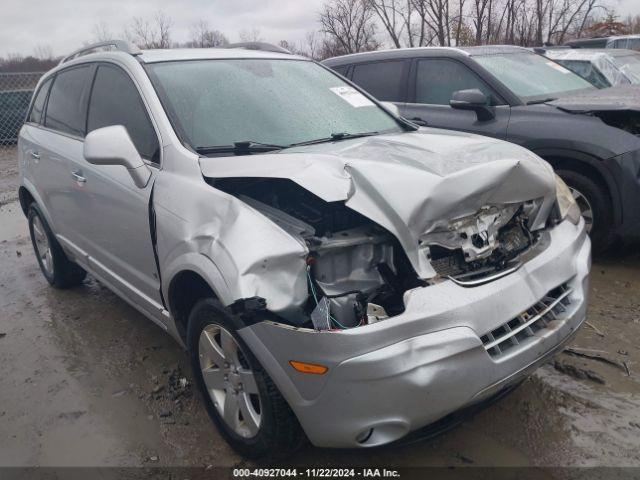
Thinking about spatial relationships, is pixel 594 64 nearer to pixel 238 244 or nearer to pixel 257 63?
pixel 257 63

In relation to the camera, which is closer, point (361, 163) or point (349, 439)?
point (349, 439)

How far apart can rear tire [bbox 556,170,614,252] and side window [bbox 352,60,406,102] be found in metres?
2.03

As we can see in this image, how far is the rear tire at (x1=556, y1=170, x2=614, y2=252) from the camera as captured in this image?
418cm

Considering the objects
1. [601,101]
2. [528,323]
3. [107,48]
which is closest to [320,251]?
[528,323]

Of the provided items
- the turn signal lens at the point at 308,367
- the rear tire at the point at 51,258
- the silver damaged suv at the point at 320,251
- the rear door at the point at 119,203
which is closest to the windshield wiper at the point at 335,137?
the silver damaged suv at the point at 320,251

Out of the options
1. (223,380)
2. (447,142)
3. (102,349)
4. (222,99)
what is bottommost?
(102,349)

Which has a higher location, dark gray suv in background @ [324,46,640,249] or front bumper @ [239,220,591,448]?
dark gray suv in background @ [324,46,640,249]

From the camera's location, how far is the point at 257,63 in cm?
346

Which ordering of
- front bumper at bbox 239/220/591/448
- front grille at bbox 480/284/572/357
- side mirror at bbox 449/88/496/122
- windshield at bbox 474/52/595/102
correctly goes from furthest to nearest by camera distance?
windshield at bbox 474/52/595/102 < side mirror at bbox 449/88/496/122 < front grille at bbox 480/284/572/357 < front bumper at bbox 239/220/591/448

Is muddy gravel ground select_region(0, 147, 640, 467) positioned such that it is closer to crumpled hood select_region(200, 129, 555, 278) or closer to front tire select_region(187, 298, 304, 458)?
front tire select_region(187, 298, 304, 458)

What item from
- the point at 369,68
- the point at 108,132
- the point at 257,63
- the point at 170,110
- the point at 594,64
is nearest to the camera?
the point at 108,132

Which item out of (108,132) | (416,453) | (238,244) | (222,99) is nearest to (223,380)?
(238,244)

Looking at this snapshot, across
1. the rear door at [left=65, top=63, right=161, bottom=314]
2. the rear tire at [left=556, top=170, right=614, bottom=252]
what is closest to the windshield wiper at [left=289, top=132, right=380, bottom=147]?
the rear door at [left=65, top=63, right=161, bottom=314]

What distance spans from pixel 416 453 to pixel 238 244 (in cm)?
125
